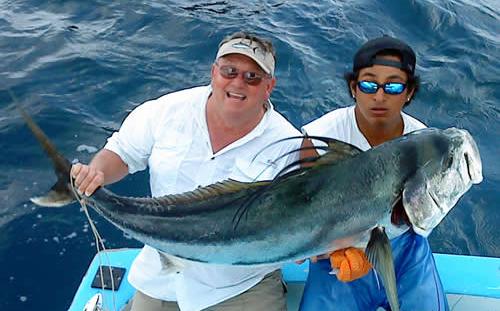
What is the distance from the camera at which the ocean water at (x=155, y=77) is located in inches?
182

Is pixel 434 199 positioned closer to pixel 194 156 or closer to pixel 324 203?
pixel 324 203

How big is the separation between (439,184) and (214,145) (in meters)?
1.16

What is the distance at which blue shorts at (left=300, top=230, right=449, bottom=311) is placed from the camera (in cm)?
307

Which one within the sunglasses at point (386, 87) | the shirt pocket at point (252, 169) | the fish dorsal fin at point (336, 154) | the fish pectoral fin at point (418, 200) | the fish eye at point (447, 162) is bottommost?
the shirt pocket at point (252, 169)

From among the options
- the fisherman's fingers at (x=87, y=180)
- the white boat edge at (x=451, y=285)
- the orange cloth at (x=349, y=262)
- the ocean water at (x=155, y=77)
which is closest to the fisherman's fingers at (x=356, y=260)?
the orange cloth at (x=349, y=262)

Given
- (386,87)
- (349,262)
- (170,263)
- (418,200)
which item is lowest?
(170,263)

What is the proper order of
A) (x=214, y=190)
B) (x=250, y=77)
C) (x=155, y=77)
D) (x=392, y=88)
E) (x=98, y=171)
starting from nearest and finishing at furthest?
(x=214, y=190) → (x=98, y=171) → (x=250, y=77) → (x=392, y=88) → (x=155, y=77)

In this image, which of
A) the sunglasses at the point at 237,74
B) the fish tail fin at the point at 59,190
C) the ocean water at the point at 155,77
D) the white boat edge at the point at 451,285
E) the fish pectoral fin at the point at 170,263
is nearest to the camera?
the fish tail fin at the point at 59,190

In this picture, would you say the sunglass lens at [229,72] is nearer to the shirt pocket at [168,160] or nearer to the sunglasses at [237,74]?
the sunglasses at [237,74]

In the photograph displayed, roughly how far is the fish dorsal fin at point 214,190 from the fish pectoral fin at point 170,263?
0.30 m

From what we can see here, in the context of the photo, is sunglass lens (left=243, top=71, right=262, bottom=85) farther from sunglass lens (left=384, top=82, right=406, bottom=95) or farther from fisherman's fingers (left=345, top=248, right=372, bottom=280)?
fisherman's fingers (left=345, top=248, right=372, bottom=280)

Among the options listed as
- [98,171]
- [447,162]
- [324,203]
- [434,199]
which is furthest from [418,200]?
[98,171]

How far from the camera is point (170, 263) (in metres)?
2.79

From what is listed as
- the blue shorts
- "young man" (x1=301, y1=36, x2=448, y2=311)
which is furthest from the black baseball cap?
the blue shorts
